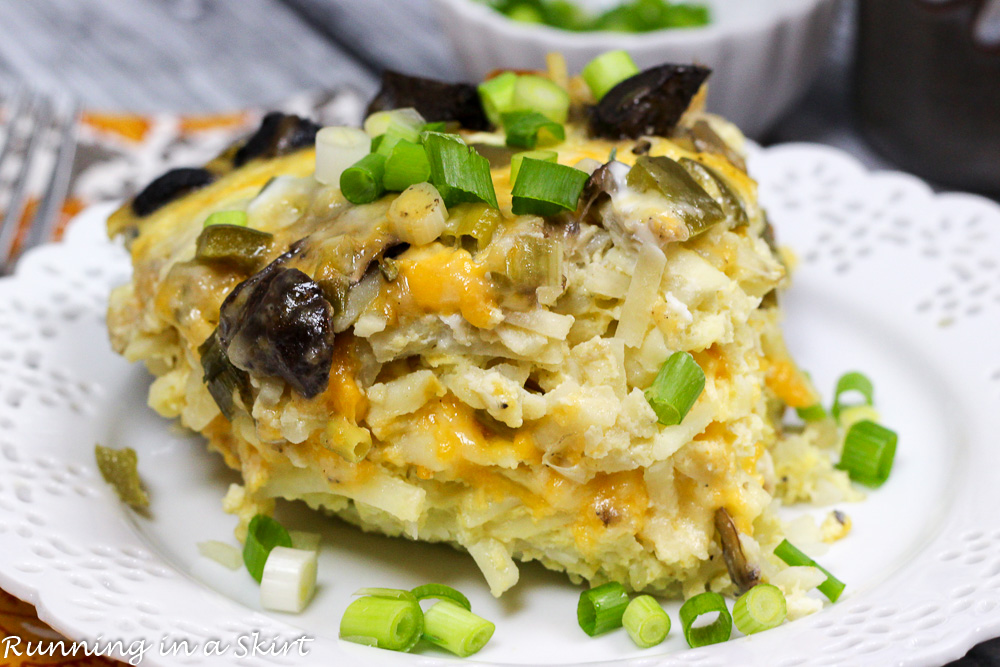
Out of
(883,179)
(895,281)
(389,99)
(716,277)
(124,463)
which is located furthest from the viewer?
(883,179)

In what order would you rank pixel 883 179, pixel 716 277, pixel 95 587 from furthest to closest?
pixel 883 179 < pixel 716 277 < pixel 95 587

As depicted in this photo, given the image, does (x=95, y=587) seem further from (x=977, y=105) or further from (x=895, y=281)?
(x=977, y=105)

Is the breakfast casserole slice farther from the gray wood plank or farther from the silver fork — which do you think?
the gray wood plank

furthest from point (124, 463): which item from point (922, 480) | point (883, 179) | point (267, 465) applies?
point (883, 179)

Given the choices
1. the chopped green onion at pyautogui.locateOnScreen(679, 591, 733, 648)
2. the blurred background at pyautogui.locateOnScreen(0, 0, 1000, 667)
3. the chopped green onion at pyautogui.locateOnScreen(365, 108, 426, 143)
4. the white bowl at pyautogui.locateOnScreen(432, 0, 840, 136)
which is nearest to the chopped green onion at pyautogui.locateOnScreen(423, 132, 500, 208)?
the chopped green onion at pyautogui.locateOnScreen(365, 108, 426, 143)

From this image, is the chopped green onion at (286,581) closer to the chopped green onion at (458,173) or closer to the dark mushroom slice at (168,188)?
the chopped green onion at (458,173)

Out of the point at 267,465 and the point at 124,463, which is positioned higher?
the point at 267,465
